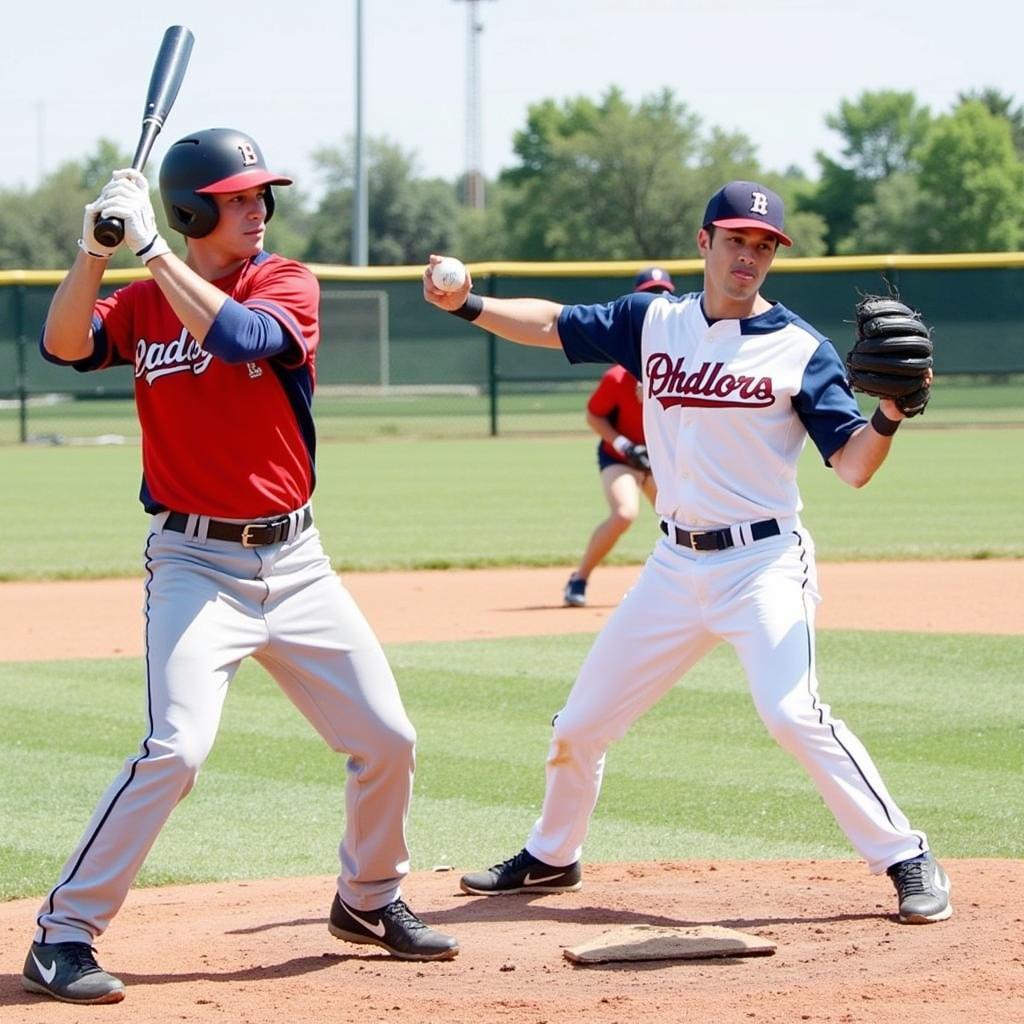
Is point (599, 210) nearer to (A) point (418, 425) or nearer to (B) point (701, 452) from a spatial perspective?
(A) point (418, 425)

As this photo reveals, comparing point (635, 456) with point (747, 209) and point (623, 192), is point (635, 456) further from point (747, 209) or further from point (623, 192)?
point (623, 192)

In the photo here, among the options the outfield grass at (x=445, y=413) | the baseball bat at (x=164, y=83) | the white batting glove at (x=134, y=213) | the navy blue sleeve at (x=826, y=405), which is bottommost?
the outfield grass at (x=445, y=413)

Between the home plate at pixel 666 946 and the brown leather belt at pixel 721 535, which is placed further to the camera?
the brown leather belt at pixel 721 535

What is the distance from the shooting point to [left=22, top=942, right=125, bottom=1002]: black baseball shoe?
3.91 metres

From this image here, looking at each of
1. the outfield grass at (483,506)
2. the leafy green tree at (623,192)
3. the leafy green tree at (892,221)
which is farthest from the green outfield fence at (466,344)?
the leafy green tree at (892,221)

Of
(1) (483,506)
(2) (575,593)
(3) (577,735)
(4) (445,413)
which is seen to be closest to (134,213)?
(3) (577,735)

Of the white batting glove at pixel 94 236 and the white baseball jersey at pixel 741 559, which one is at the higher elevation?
the white batting glove at pixel 94 236

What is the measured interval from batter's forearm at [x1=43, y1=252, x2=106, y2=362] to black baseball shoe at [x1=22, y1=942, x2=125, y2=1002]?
4.55 feet

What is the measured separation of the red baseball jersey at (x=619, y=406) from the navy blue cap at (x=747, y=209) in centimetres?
581

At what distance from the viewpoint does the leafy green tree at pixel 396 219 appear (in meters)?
82.6

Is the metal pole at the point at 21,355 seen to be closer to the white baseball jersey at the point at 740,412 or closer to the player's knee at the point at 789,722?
the white baseball jersey at the point at 740,412

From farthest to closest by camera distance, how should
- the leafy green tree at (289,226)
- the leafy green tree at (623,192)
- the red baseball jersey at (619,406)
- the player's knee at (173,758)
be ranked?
1. the leafy green tree at (289,226)
2. the leafy green tree at (623,192)
3. the red baseball jersey at (619,406)
4. the player's knee at (173,758)

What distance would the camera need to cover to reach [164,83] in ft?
14.6

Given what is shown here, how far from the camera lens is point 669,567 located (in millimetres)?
4793
